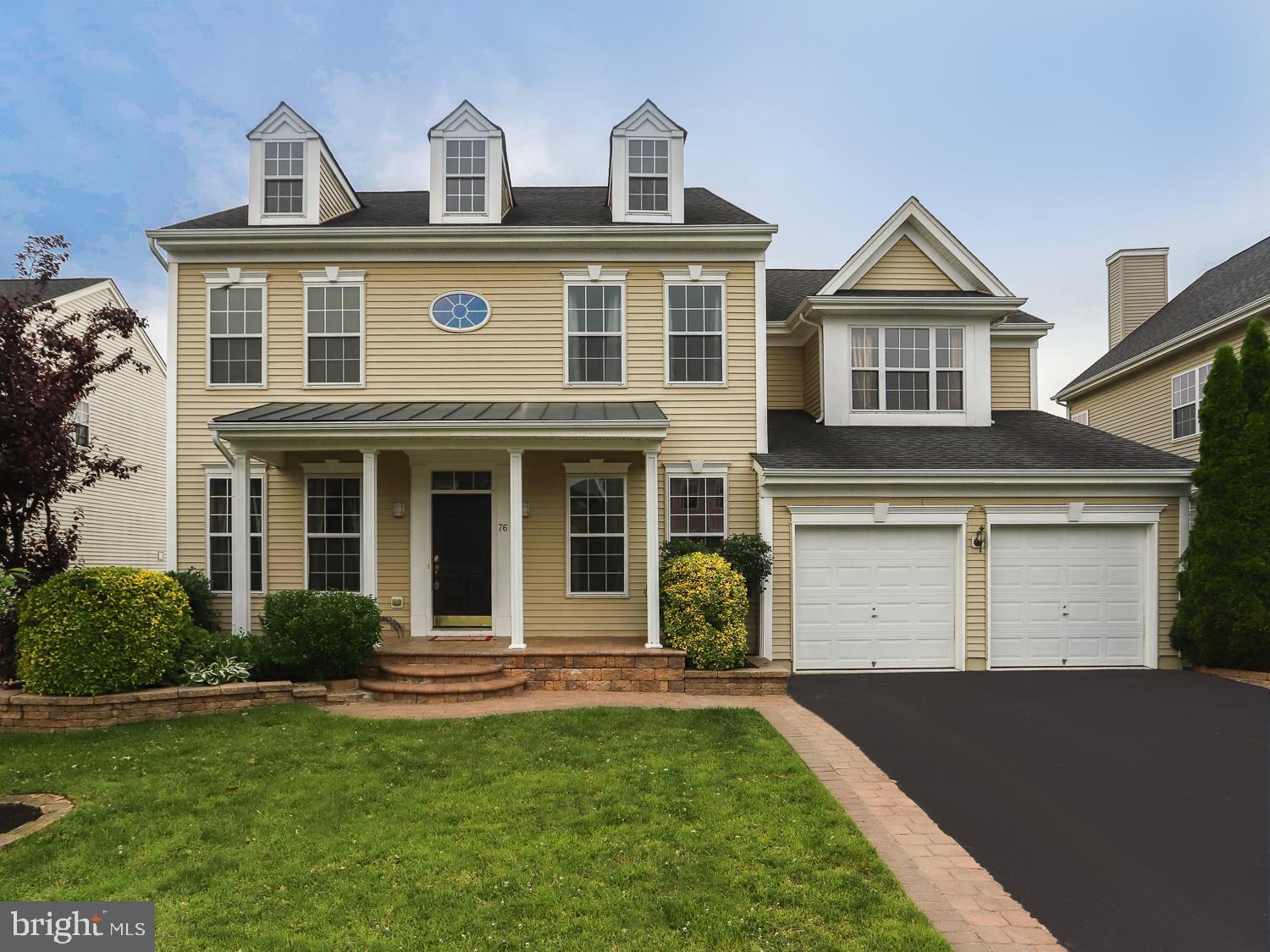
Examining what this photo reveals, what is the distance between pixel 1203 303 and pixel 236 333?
66.0 ft

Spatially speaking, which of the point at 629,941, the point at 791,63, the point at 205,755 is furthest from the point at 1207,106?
the point at 205,755

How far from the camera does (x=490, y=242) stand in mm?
10789

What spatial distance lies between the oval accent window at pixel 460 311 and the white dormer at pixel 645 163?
9.23 feet

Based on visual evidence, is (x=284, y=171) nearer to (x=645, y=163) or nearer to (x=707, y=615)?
(x=645, y=163)

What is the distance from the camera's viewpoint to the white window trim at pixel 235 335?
428 inches

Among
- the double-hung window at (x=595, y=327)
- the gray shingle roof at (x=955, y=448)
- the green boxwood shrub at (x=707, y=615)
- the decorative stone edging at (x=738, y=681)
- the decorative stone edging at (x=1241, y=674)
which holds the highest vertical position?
the double-hung window at (x=595, y=327)

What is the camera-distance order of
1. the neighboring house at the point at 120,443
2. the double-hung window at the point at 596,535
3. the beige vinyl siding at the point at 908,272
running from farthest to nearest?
the neighboring house at the point at 120,443 < the beige vinyl siding at the point at 908,272 < the double-hung window at the point at 596,535

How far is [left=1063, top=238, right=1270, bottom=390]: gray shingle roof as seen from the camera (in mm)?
13406

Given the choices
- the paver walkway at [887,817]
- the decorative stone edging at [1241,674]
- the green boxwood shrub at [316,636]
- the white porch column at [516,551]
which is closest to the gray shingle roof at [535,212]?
the white porch column at [516,551]

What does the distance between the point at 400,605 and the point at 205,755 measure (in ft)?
14.7

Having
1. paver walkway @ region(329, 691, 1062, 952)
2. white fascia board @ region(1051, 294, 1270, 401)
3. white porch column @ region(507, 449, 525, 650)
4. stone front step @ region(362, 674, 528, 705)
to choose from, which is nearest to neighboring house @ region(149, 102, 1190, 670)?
white porch column @ region(507, 449, 525, 650)

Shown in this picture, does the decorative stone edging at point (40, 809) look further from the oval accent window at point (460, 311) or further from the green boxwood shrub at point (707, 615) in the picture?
the oval accent window at point (460, 311)

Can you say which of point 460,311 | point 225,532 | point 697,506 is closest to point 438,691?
point 697,506

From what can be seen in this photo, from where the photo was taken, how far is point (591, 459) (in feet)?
35.1
